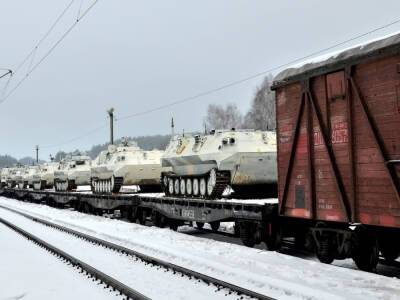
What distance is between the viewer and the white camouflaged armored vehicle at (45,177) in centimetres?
4959

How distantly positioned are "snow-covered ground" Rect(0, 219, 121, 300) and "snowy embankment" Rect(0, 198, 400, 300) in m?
1.90

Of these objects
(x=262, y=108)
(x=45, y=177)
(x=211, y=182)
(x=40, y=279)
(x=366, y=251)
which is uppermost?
(x=262, y=108)

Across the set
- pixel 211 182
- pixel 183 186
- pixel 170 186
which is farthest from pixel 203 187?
pixel 170 186

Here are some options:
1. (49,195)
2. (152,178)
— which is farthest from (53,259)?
(49,195)

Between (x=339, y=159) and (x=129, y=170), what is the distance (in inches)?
701

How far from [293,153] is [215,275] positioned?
323 cm

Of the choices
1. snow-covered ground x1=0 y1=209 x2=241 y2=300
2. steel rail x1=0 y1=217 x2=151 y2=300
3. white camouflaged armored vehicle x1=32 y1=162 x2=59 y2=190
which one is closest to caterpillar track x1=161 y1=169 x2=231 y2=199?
snow-covered ground x1=0 y1=209 x2=241 y2=300

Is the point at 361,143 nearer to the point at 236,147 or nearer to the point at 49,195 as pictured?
the point at 236,147

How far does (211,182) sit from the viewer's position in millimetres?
17266

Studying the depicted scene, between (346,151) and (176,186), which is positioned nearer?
(346,151)

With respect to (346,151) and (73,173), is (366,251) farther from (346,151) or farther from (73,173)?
(73,173)

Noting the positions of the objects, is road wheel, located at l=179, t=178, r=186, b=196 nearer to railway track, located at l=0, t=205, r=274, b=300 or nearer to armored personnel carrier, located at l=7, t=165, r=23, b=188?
railway track, located at l=0, t=205, r=274, b=300

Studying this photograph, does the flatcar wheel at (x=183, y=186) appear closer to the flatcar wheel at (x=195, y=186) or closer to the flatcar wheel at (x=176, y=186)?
the flatcar wheel at (x=176, y=186)

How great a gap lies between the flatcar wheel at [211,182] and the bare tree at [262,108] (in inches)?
1473
